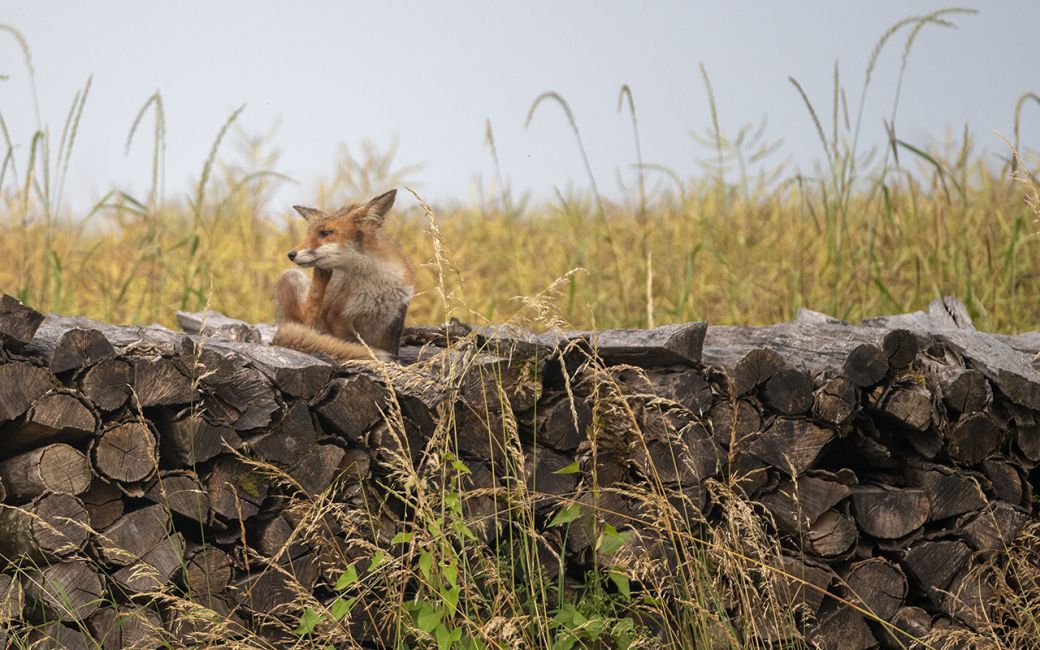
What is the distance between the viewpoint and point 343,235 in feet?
15.0

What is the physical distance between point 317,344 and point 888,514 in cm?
236

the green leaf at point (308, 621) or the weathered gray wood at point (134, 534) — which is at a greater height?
the weathered gray wood at point (134, 534)

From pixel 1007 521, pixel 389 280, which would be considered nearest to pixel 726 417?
pixel 1007 521

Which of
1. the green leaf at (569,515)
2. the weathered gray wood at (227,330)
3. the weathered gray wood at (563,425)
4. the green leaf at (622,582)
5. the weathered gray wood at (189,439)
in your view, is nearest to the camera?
the green leaf at (569,515)

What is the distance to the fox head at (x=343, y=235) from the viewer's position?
4.51 meters

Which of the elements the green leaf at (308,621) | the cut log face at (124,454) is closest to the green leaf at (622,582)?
the green leaf at (308,621)

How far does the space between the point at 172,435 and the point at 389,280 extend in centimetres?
122

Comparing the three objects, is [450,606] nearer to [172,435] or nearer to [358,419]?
[358,419]

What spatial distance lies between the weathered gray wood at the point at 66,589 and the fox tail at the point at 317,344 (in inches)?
44.7

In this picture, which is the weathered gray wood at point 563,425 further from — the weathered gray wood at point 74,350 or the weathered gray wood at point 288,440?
the weathered gray wood at point 74,350

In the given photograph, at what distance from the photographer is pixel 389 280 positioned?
4.60 m

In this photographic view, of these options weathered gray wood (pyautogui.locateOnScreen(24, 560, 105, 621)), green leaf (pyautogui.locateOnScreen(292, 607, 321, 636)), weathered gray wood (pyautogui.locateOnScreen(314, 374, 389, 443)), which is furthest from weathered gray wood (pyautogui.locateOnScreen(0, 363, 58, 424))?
green leaf (pyautogui.locateOnScreen(292, 607, 321, 636))

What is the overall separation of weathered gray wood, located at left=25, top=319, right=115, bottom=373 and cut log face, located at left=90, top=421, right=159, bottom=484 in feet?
0.83

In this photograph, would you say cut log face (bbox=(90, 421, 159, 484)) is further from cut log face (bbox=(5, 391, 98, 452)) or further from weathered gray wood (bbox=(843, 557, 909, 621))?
weathered gray wood (bbox=(843, 557, 909, 621))
